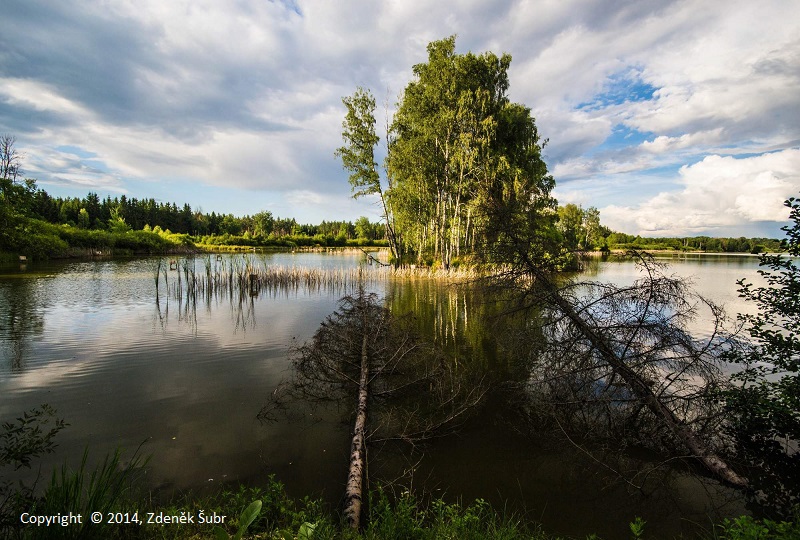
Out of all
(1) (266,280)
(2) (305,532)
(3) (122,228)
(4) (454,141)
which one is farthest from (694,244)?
(3) (122,228)

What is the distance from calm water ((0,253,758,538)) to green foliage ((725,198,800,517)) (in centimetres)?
82

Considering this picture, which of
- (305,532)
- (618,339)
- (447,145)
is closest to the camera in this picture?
(305,532)

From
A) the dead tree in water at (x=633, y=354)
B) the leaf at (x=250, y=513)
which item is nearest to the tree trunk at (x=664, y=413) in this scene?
the dead tree in water at (x=633, y=354)

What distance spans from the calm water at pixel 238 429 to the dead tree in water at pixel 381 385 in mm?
455

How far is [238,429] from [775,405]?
7.81 m

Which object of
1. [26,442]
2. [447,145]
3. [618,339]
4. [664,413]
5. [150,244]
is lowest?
[26,442]

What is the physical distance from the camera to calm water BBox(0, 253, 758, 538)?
444cm

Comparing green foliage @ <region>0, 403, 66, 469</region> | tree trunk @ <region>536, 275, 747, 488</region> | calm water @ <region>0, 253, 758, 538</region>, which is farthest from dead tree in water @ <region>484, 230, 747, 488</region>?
green foliage @ <region>0, 403, 66, 469</region>

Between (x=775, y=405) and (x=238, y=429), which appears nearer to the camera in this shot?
(x=775, y=405)

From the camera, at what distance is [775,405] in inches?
179

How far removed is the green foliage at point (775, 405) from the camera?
449 cm

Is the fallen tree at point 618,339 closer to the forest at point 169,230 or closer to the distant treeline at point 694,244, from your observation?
the forest at point 169,230

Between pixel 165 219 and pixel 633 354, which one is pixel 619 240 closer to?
pixel 633 354

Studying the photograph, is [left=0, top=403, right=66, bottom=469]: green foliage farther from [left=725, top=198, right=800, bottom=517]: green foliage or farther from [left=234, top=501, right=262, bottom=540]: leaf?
[left=725, top=198, right=800, bottom=517]: green foliage
